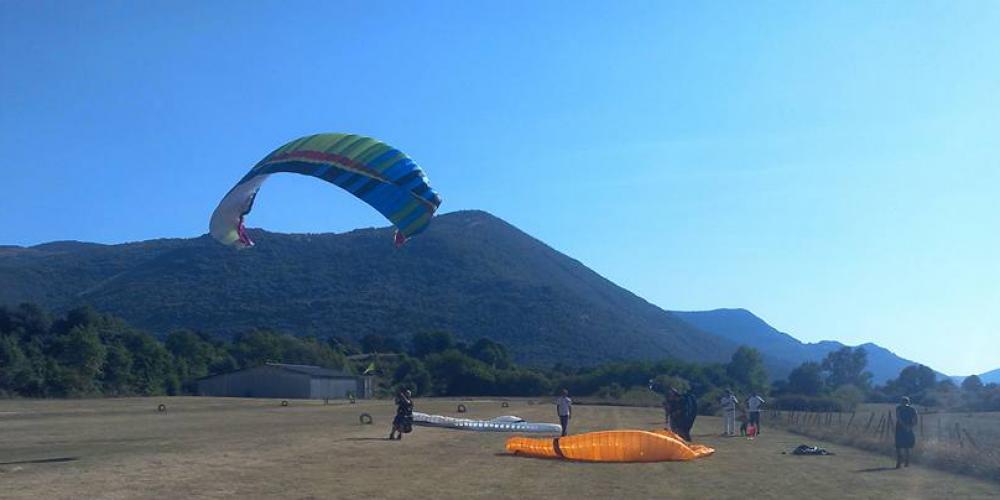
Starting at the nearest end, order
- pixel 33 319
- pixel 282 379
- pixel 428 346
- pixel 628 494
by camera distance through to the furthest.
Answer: pixel 628 494 < pixel 282 379 < pixel 33 319 < pixel 428 346

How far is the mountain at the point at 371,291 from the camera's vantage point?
15488 centimetres

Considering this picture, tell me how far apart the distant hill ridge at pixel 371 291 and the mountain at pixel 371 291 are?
281mm

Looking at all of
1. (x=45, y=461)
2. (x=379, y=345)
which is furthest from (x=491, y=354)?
(x=45, y=461)

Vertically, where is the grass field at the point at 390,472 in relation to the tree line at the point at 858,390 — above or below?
below

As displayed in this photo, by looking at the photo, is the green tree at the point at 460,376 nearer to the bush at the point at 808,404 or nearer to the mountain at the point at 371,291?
the bush at the point at 808,404

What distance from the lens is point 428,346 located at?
417 feet

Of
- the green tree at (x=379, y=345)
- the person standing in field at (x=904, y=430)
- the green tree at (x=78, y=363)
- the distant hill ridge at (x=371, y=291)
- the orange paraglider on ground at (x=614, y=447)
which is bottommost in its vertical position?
the orange paraglider on ground at (x=614, y=447)

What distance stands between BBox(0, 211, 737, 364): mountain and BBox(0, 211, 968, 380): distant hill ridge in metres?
0.28

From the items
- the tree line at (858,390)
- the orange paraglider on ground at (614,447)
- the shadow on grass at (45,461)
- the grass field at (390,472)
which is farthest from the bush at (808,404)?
the shadow on grass at (45,461)

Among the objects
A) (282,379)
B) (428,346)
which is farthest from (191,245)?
(282,379)

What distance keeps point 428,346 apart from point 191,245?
8024cm

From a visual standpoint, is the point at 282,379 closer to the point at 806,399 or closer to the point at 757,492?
the point at 806,399

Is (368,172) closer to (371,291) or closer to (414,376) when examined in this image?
(414,376)

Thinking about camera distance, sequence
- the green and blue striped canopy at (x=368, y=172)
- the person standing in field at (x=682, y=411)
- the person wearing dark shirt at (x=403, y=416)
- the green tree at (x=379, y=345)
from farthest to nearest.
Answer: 1. the green tree at (x=379, y=345)
2. the person standing in field at (x=682, y=411)
3. the person wearing dark shirt at (x=403, y=416)
4. the green and blue striped canopy at (x=368, y=172)
